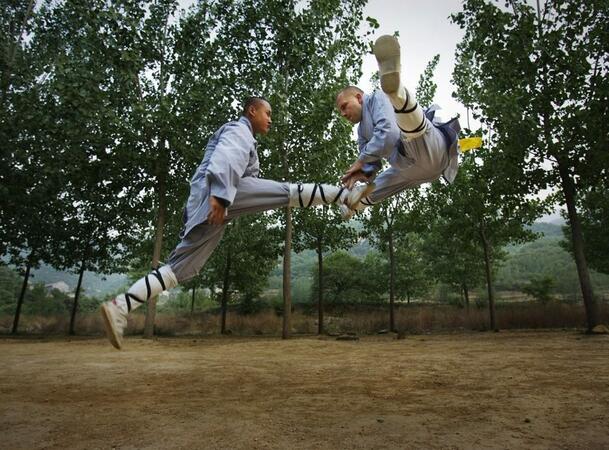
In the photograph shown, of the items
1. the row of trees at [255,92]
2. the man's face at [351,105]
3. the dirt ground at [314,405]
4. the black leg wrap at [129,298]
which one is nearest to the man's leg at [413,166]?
the man's face at [351,105]

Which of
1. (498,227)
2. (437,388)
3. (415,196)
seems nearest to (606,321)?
(498,227)

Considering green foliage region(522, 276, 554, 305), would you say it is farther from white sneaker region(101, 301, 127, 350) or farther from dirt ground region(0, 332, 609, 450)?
white sneaker region(101, 301, 127, 350)

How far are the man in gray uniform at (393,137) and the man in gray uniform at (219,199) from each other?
1.35ft

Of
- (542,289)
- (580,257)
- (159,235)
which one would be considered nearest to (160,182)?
(159,235)

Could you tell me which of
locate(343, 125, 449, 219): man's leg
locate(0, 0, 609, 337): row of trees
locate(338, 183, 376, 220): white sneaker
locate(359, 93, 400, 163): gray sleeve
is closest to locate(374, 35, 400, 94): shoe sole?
locate(359, 93, 400, 163): gray sleeve

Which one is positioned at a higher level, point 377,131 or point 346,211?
point 377,131

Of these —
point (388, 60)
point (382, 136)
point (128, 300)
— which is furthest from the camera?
point (382, 136)

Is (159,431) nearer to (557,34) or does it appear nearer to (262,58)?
(262,58)

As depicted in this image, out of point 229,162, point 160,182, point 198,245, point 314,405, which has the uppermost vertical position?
point 160,182

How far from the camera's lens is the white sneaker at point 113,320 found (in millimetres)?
3748

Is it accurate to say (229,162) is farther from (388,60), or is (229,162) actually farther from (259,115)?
(388,60)

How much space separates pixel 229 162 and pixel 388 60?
5.72ft

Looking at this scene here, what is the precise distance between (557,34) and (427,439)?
14318mm

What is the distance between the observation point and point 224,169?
3730mm
